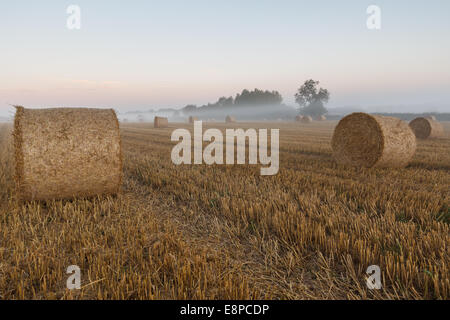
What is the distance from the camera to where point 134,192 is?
5875mm

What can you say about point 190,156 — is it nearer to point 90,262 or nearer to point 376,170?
point 376,170

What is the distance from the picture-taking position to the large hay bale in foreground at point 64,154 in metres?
4.63

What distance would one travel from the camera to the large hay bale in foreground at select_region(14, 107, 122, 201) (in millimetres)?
4629

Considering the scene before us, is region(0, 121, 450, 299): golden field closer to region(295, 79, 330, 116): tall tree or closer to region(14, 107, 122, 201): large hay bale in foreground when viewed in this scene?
region(14, 107, 122, 201): large hay bale in foreground

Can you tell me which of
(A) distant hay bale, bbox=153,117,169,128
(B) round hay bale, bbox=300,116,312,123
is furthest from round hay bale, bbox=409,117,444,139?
(B) round hay bale, bbox=300,116,312,123

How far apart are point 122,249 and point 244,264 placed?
1.47 m

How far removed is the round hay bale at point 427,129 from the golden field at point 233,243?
1615 cm

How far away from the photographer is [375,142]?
27.8 ft

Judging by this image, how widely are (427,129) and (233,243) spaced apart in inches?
833

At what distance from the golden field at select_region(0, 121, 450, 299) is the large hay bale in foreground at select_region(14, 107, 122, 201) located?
0.29 meters

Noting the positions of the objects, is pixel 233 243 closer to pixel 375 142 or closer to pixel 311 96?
pixel 375 142

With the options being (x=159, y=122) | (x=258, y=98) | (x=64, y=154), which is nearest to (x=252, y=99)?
(x=258, y=98)
